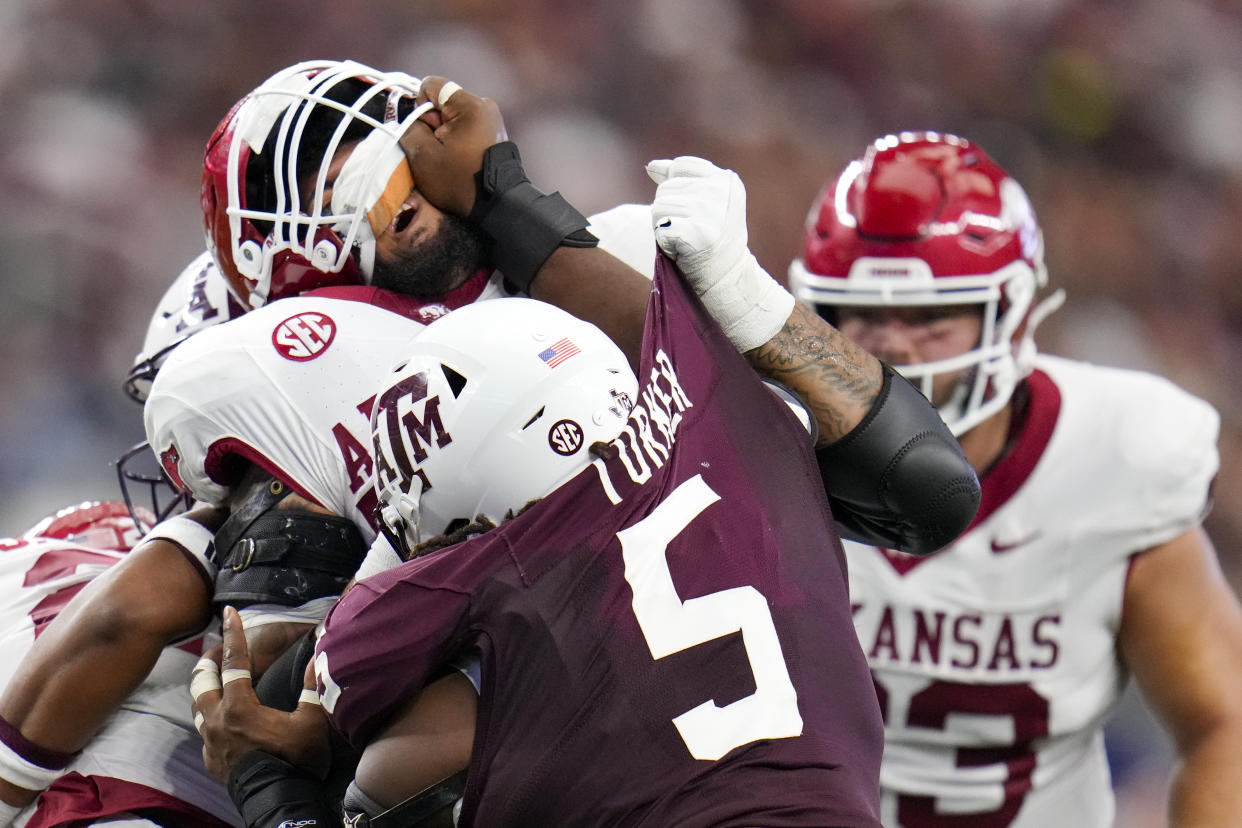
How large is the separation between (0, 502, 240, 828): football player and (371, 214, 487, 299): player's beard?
0.58 meters

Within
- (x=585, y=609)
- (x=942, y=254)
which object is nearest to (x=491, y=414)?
(x=585, y=609)

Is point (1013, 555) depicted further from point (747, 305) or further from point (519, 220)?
point (519, 220)

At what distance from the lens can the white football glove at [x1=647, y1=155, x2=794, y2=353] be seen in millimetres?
1773

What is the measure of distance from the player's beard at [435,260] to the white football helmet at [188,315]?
14.6 inches

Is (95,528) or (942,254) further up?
(95,528)

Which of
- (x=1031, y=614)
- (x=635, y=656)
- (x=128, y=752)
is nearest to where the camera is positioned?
(x=635, y=656)

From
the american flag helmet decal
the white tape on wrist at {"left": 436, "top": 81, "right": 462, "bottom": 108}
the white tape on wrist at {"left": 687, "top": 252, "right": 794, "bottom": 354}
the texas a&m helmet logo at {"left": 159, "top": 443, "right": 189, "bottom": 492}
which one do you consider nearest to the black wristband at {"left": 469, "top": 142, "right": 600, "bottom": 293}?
the white tape on wrist at {"left": 436, "top": 81, "right": 462, "bottom": 108}

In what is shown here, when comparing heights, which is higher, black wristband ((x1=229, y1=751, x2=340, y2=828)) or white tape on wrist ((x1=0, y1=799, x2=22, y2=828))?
black wristband ((x1=229, y1=751, x2=340, y2=828))

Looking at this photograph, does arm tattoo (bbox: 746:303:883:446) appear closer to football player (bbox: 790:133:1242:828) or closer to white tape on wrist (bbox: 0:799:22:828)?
football player (bbox: 790:133:1242:828)

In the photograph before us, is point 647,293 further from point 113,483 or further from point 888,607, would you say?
point 113,483

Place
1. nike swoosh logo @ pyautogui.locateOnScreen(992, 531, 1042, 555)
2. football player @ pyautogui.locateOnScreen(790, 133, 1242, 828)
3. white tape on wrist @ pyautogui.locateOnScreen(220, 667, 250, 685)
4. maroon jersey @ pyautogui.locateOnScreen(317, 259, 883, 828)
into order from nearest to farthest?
maroon jersey @ pyautogui.locateOnScreen(317, 259, 883, 828) → white tape on wrist @ pyautogui.locateOnScreen(220, 667, 250, 685) → football player @ pyautogui.locateOnScreen(790, 133, 1242, 828) → nike swoosh logo @ pyautogui.locateOnScreen(992, 531, 1042, 555)

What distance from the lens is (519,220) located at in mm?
1951

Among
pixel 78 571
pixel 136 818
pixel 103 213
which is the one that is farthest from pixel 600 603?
pixel 103 213

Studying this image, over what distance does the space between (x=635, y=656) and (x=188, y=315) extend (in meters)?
1.16
